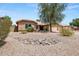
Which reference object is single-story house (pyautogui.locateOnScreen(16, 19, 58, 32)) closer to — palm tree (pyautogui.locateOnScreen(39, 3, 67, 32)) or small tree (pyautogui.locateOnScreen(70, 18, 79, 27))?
palm tree (pyautogui.locateOnScreen(39, 3, 67, 32))

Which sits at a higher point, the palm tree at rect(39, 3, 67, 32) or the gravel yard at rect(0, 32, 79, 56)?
the palm tree at rect(39, 3, 67, 32)

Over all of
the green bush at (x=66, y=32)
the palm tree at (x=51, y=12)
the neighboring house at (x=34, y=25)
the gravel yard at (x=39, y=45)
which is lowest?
the gravel yard at (x=39, y=45)

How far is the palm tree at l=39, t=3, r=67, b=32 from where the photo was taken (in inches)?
138

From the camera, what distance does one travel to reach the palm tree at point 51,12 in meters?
3.49

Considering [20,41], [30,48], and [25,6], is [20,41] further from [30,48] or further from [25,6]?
[25,6]

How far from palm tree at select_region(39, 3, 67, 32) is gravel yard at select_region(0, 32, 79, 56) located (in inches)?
8.1

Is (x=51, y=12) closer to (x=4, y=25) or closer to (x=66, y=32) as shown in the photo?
(x=66, y=32)

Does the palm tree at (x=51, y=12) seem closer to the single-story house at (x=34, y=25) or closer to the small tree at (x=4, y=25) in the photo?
the single-story house at (x=34, y=25)

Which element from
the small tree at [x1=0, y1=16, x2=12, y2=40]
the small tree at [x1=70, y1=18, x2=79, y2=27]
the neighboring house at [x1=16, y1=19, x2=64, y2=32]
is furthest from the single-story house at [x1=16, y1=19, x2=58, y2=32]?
the small tree at [x1=70, y1=18, x2=79, y2=27]

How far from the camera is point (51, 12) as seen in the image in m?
3.51

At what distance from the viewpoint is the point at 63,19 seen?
351cm

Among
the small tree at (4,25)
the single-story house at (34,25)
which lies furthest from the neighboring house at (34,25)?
the small tree at (4,25)

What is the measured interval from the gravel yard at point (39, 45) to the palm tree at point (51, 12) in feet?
0.67

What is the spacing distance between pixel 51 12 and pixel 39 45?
510 millimetres
